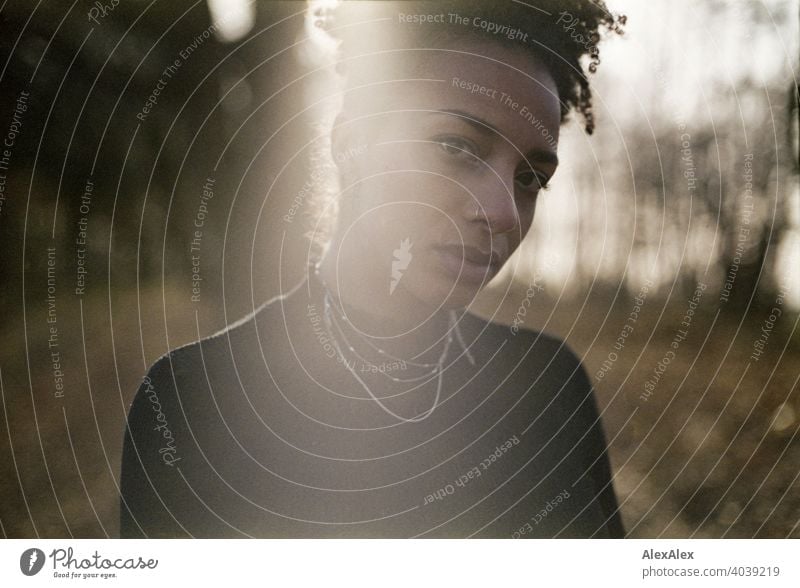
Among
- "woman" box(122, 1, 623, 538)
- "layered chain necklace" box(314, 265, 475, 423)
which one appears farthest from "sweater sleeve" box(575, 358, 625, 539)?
"layered chain necklace" box(314, 265, 475, 423)

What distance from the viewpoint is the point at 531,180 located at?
797 mm

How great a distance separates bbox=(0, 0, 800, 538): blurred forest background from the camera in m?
A: 0.78

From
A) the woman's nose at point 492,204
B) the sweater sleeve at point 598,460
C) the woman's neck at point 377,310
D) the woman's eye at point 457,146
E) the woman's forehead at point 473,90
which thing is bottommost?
the sweater sleeve at point 598,460

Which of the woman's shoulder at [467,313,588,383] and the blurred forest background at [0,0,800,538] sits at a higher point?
the blurred forest background at [0,0,800,538]

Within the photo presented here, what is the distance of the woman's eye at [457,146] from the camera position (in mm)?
777

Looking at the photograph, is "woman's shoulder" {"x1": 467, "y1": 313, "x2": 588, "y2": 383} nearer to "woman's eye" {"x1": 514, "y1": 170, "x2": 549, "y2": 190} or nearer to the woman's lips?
the woman's lips

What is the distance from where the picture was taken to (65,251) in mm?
777

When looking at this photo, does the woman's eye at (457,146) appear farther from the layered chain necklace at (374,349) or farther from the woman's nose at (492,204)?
the layered chain necklace at (374,349)

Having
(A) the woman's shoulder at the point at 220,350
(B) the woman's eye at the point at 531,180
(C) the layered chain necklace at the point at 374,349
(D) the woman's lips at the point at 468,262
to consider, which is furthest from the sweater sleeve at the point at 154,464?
(B) the woman's eye at the point at 531,180

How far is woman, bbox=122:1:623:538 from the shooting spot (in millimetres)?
776

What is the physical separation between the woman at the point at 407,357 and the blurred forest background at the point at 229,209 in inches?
1.3

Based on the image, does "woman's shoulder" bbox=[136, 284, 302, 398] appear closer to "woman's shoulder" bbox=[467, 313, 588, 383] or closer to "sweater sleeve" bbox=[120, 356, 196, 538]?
"sweater sleeve" bbox=[120, 356, 196, 538]

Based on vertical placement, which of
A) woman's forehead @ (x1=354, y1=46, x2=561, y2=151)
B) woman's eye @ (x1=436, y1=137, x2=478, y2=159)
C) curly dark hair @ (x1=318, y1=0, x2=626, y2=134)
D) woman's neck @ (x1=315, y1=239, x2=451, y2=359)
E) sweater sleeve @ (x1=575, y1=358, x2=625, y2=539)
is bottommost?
sweater sleeve @ (x1=575, y1=358, x2=625, y2=539)

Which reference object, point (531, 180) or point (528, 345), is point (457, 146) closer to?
point (531, 180)
